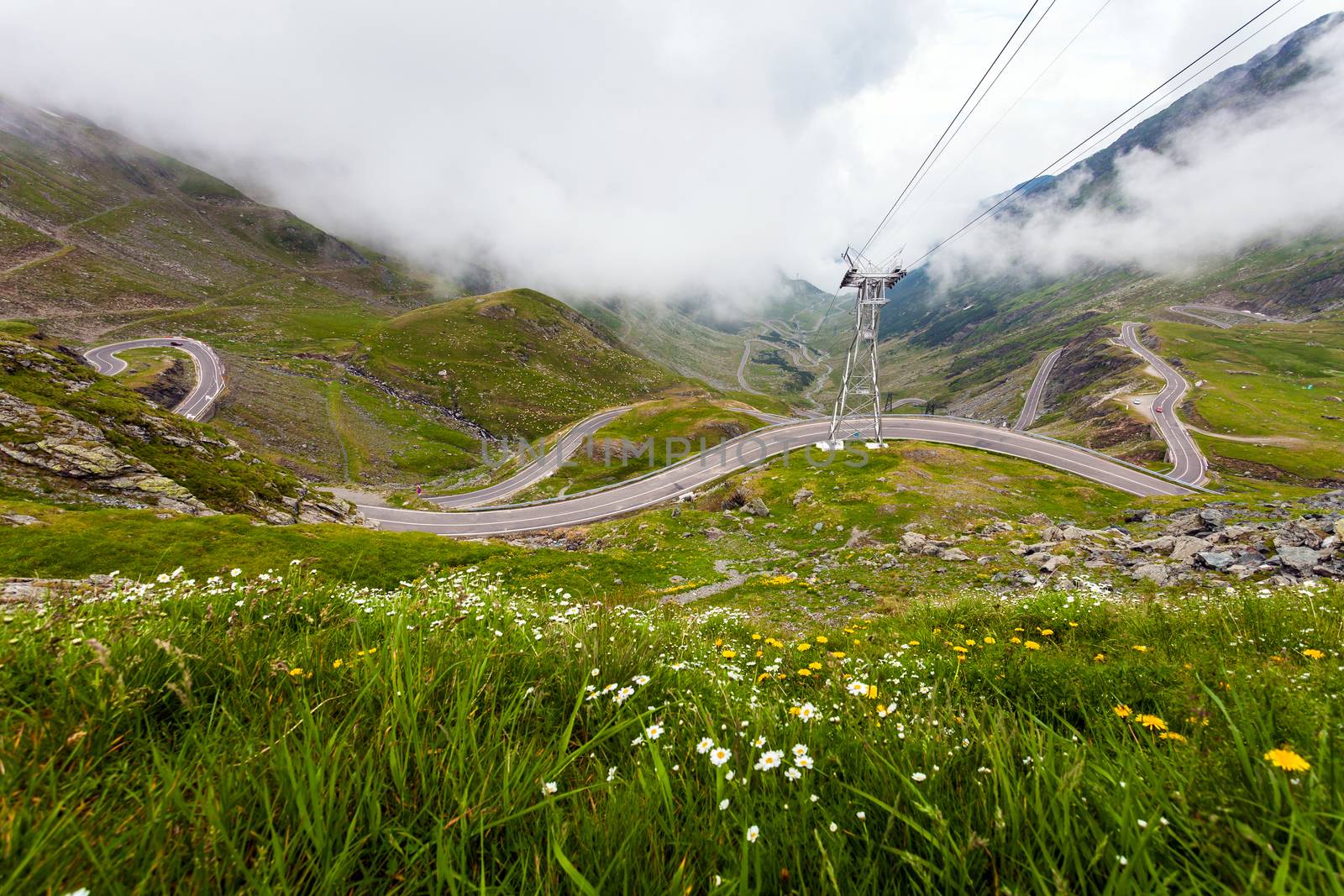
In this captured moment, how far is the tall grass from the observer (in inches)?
62.0

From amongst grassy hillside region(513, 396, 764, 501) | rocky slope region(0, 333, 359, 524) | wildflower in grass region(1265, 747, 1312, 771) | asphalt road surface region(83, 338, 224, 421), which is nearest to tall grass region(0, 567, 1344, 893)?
wildflower in grass region(1265, 747, 1312, 771)

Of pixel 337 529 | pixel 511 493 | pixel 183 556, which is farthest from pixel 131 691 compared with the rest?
pixel 511 493

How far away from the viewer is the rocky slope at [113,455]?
89.4 ft

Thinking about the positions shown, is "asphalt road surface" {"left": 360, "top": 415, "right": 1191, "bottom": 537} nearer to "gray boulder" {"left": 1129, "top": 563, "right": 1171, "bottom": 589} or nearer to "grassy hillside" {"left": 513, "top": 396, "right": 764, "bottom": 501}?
"grassy hillside" {"left": 513, "top": 396, "right": 764, "bottom": 501}

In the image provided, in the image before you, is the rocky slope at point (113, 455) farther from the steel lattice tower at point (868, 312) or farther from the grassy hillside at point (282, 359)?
the grassy hillside at point (282, 359)

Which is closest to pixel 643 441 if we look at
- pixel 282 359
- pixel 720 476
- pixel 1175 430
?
pixel 720 476

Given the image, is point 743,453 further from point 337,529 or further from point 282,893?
point 282,893

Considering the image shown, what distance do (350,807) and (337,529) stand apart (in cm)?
3530

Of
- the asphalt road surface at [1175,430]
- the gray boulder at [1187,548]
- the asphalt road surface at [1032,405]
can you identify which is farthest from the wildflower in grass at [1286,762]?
the asphalt road surface at [1032,405]

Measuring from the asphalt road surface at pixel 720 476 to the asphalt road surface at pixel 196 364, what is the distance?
53.8 m

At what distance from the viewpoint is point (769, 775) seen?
2.32m

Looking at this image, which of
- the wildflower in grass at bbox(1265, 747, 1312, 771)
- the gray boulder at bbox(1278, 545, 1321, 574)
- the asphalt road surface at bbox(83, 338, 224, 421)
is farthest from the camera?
the asphalt road surface at bbox(83, 338, 224, 421)

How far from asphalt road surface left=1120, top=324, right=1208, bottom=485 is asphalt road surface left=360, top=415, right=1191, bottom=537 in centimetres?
1044

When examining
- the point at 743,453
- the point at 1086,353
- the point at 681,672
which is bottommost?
the point at 681,672
